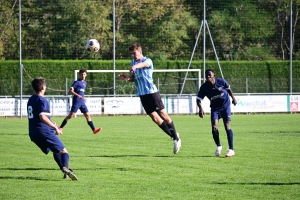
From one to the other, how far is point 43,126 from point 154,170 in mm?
2363

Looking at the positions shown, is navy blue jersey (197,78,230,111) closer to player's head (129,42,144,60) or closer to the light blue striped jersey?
the light blue striped jersey

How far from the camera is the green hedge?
37500 mm

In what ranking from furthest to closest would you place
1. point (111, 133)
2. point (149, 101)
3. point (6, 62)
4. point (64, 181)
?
point (6, 62) < point (111, 133) < point (149, 101) < point (64, 181)

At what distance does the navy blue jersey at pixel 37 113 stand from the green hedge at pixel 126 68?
25.8m

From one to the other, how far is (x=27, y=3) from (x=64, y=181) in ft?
106

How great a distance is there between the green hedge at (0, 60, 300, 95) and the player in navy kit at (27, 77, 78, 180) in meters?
25.8

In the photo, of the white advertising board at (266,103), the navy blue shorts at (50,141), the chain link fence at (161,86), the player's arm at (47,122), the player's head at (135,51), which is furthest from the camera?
the chain link fence at (161,86)

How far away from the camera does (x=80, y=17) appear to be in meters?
42.2

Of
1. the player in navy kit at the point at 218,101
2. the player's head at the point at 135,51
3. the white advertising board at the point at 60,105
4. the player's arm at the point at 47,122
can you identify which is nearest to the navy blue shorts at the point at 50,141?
the player's arm at the point at 47,122

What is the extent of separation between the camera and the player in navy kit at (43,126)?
33.4 ft

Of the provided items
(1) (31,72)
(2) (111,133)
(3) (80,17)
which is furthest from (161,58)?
(2) (111,133)

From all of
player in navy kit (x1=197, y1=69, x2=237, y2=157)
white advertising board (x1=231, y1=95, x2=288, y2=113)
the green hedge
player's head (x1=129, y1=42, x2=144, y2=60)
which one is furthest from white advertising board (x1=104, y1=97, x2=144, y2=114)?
player's head (x1=129, y1=42, x2=144, y2=60)

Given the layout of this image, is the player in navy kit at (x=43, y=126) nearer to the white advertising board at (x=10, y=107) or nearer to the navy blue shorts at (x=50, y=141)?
the navy blue shorts at (x=50, y=141)

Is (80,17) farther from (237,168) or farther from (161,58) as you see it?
(237,168)
